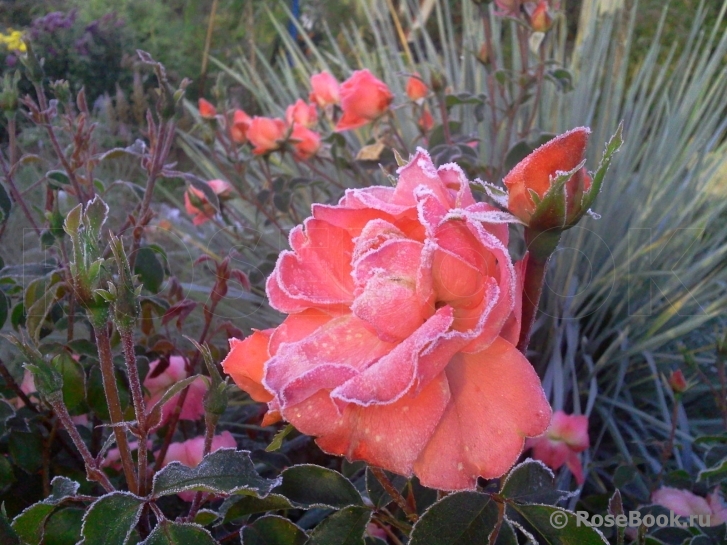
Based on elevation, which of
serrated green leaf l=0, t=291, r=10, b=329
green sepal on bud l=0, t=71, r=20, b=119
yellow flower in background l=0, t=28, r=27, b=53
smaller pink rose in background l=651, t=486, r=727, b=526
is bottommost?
→ smaller pink rose in background l=651, t=486, r=727, b=526

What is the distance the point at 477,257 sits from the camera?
0.78 ft

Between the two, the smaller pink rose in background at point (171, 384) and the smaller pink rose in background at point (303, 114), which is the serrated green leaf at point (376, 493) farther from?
the smaller pink rose in background at point (303, 114)

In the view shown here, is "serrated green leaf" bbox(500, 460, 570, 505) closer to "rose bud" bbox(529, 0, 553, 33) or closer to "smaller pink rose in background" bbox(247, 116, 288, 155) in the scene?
"rose bud" bbox(529, 0, 553, 33)

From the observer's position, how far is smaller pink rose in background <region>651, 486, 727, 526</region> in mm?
505

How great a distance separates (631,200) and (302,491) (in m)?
1.14

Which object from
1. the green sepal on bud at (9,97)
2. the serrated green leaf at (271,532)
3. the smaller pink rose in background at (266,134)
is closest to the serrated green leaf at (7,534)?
the serrated green leaf at (271,532)

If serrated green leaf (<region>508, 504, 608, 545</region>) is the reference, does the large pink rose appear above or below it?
above

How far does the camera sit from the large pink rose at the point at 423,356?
0.22 metres

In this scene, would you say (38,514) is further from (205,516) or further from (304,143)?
(304,143)

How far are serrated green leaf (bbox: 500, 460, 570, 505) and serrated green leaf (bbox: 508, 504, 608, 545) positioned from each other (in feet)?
0.04

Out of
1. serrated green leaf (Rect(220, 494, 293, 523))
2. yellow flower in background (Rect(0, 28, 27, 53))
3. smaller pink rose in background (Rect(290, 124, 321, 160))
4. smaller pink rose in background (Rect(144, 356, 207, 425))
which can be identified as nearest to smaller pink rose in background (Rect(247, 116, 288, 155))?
smaller pink rose in background (Rect(290, 124, 321, 160))

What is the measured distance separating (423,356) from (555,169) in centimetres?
8

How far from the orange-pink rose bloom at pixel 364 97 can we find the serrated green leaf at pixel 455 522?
0.76 metres

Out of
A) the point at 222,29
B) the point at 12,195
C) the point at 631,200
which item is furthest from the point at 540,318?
the point at 222,29
